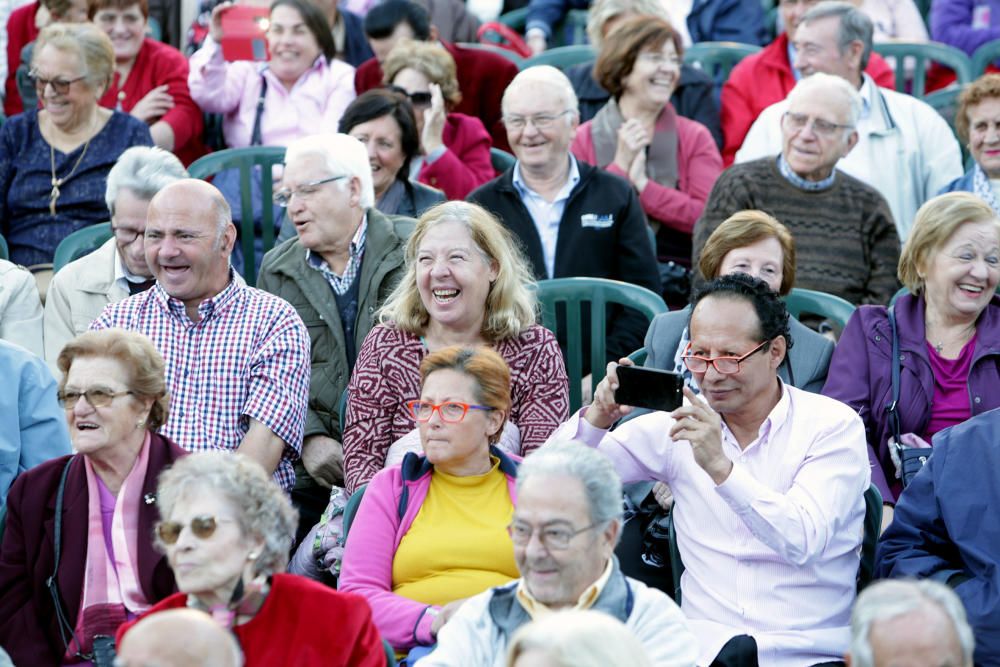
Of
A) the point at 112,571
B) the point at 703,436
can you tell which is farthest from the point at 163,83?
the point at 703,436

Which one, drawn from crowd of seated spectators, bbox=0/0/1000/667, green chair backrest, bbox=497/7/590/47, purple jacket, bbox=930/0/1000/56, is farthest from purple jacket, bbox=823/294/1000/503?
green chair backrest, bbox=497/7/590/47

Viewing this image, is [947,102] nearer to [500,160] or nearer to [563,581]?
[500,160]

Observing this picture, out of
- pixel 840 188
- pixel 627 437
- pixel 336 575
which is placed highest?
pixel 840 188

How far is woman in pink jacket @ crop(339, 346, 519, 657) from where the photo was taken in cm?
390

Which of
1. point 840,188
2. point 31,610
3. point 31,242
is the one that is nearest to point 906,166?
point 840,188

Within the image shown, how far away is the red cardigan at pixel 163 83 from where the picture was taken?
7.10 meters

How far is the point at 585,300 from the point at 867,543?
1492 mm

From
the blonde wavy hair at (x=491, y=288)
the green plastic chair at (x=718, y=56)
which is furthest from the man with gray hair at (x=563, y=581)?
the green plastic chair at (x=718, y=56)

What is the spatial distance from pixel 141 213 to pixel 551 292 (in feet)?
4.56

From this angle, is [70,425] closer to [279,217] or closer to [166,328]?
[166,328]

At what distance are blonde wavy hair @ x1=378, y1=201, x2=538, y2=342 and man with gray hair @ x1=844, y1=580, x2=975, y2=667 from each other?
1875 millimetres

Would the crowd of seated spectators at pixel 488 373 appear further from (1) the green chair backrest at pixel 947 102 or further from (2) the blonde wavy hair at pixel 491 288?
(1) the green chair backrest at pixel 947 102

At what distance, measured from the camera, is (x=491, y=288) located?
185 inches

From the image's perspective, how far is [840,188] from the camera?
5.81 metres
